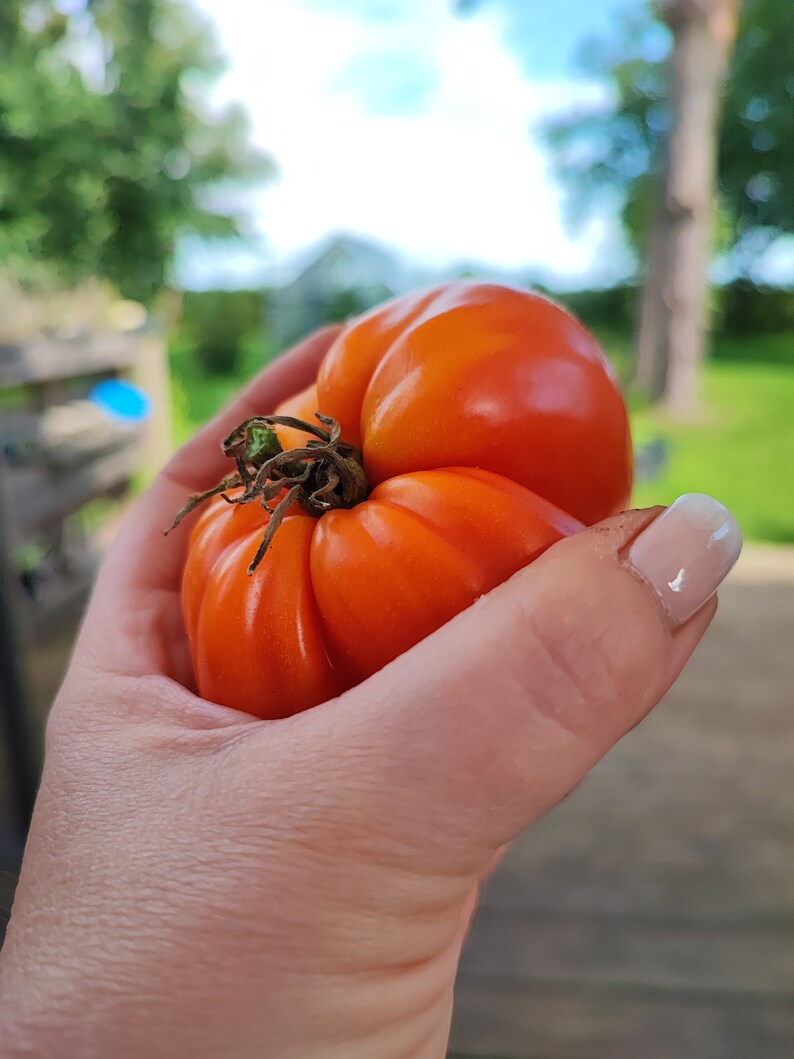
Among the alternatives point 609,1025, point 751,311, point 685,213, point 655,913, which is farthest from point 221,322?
point 609,1025

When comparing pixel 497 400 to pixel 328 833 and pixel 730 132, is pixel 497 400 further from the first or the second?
pixel 730 132

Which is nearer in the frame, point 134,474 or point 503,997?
point 503,997

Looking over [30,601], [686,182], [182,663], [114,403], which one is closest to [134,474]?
[114,403]

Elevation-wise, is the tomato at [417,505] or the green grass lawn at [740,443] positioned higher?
the tomato at [417,505]

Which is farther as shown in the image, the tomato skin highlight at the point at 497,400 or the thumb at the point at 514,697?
the tomato skin highlight at the point at 497,400

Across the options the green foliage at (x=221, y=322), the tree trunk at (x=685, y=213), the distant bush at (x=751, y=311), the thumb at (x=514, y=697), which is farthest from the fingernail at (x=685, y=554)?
the green foliage at (x=221, y=322)

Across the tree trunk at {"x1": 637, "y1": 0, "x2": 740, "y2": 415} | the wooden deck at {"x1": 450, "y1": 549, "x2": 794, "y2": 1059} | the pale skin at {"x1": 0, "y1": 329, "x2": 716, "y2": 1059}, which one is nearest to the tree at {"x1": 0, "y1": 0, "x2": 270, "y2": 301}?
the tree trunk at {"x1": 637, "y1": 0, "x2": 740, "y2": 415}

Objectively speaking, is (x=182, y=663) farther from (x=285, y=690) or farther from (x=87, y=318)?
(x=87, y=318)

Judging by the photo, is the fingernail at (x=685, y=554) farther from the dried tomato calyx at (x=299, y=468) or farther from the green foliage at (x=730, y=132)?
the green foliage at (x=730, y=132)
